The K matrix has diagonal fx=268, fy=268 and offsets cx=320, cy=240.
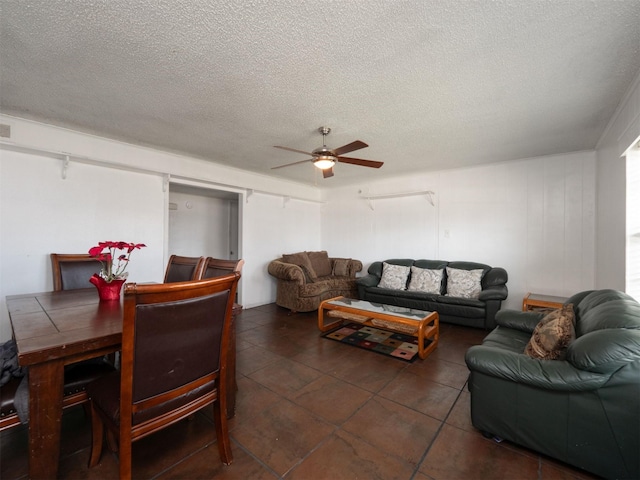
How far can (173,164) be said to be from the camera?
385 cm

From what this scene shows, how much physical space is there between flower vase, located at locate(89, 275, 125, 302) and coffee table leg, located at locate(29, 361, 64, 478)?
2.86 ft

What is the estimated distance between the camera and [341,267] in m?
5.64

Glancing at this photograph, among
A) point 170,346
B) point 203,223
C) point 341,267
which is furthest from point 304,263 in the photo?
point 170,346

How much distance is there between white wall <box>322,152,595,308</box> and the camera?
370 centimetres

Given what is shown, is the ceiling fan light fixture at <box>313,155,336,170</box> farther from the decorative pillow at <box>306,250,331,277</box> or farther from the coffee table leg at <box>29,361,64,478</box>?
the decorative pillow at <box>306,250,331,277</box>

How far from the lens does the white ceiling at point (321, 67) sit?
146cm

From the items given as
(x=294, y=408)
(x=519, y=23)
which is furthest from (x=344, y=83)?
(x=294, y=408)

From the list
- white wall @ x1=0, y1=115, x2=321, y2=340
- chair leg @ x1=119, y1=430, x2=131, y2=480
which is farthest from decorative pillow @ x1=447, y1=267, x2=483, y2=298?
chair leg @ x1=119, y1=430, x2=131, y2=480

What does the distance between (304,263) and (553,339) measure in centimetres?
393

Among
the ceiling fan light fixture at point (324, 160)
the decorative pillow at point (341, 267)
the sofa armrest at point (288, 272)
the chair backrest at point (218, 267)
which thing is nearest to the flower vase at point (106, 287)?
the chair backrest at point (218, 267)

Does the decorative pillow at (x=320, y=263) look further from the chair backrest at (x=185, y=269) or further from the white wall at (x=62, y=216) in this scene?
the chair backrest at (x=185, y=269)

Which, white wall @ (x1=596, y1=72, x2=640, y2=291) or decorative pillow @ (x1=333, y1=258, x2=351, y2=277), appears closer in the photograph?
white wall @ (x1=596, y1=72, x2=640, y2=291)

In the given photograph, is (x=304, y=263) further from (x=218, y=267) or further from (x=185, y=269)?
(x=218, y=267)

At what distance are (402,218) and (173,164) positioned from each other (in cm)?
405
